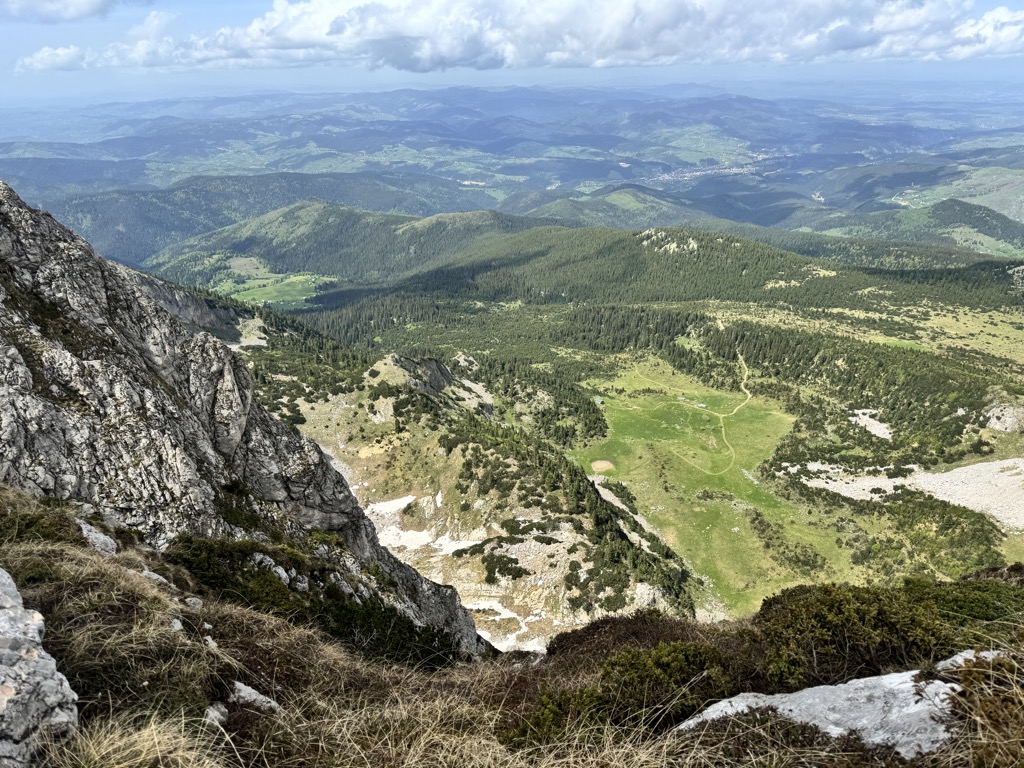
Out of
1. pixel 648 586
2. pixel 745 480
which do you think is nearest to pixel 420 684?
pixel 648 586

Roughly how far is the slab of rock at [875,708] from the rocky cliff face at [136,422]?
2135 cm

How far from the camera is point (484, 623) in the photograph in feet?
174

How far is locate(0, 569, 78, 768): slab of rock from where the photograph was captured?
544cm

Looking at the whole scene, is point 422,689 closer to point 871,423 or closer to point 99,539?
point 99,539

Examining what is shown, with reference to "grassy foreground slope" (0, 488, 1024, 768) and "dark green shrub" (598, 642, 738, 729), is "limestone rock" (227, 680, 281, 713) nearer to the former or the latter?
"grassy foreground slope" (0, 488, 1024, 768)

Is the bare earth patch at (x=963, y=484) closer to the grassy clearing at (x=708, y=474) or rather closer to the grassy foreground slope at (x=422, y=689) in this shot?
the grassy clearing at (x=708, y=474)

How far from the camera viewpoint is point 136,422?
23812 millimetres

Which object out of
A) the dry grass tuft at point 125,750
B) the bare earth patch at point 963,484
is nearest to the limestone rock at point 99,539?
the dry grass tuft at point 125,750

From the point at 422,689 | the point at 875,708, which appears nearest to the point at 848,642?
the point at 875,708

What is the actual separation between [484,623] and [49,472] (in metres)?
41.6

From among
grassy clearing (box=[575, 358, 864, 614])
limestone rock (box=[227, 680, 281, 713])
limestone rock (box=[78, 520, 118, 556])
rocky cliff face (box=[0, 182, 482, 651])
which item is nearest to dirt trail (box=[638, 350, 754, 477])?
grassy clearing (box=[575, 358, 864, 614])

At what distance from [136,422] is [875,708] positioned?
27.7 meters

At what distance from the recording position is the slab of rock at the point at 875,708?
6891mm

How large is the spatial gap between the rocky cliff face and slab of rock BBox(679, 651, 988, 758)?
21.3 meters
